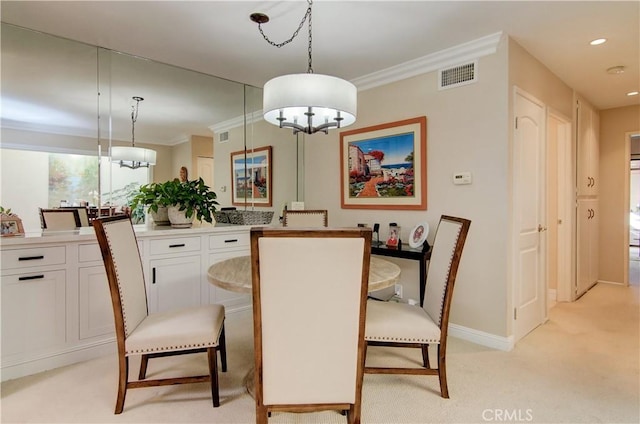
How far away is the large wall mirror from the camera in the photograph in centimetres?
256

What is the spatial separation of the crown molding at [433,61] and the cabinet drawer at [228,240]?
203 cm

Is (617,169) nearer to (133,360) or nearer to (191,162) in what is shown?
(191,162)

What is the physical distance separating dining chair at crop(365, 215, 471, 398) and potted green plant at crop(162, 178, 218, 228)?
1.94 m

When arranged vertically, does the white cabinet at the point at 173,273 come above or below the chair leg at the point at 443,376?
above

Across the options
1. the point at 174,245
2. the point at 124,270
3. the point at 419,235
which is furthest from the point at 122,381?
the point at 419,235

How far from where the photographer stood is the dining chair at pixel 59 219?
2.62 m

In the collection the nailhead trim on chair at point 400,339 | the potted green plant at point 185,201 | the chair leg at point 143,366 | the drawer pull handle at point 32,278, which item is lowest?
the chair leg at point 143,366

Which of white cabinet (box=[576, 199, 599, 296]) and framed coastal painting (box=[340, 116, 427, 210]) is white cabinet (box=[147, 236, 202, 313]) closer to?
framed coastal painting (box=[340, 116, 427, 210])

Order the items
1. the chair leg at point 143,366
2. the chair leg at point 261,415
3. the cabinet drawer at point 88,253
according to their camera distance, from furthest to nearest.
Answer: the cabinet drawer at point 88,253
the chair leg at point 143,366
the chair leg at point 261,415

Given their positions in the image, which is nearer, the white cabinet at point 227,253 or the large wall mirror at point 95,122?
the large wall mirror at point 95,122

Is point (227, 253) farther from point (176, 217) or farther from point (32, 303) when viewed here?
point (32, 303)

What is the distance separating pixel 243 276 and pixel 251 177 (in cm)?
227

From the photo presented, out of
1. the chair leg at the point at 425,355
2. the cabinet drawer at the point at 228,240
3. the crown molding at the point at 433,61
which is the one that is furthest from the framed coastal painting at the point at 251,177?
the chair leg at the point at 425,355

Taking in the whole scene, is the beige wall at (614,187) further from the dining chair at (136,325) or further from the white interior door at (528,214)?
the dining chair at (136,325)
